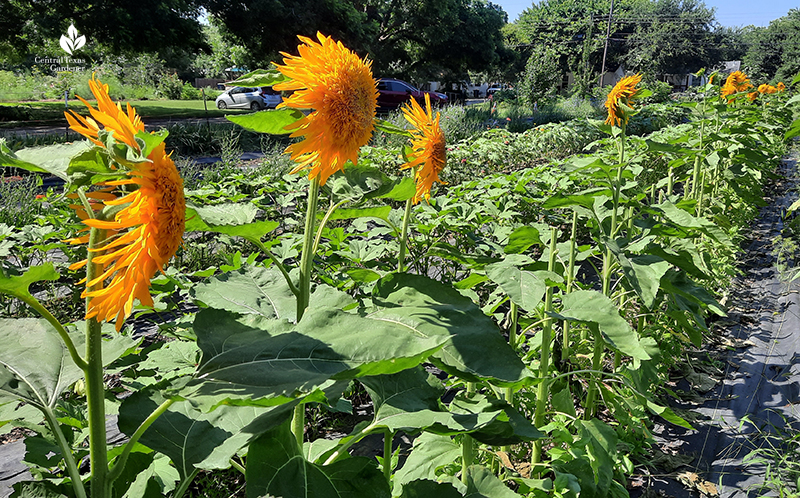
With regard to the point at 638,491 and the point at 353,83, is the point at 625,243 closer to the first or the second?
the point at 638,491

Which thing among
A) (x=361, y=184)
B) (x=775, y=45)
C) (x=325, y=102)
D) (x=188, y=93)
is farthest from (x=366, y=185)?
(x=775, y=45)

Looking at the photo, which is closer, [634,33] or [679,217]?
[679,217]

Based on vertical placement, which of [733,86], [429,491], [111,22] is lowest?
[429,491]

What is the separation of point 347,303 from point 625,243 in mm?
1585

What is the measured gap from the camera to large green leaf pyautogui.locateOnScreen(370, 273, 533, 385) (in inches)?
32.2

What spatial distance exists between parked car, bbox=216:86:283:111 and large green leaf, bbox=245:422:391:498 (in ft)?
68.8

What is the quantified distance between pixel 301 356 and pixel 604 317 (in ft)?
3.64

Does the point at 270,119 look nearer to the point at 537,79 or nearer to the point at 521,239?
the point at 521,239

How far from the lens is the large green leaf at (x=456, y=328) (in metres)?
0.82

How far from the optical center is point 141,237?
0.60 meters

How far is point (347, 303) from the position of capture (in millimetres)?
1002

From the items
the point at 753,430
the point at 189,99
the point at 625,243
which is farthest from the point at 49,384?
the point at 189,99

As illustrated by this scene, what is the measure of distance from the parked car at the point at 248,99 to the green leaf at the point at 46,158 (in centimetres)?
2085

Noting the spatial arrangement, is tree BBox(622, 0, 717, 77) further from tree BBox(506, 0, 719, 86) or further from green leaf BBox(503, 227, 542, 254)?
green leaf BBox(503, 227, 542, 254)
